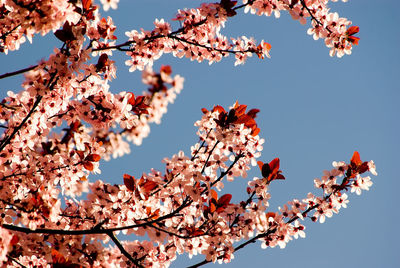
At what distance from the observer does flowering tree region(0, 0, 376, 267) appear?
3775 mm

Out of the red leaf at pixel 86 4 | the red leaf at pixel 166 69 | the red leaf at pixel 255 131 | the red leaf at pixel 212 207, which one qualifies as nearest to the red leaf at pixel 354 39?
the red leaf at pixel 255 131

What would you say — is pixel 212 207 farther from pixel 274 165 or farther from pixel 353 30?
pixel 353 30

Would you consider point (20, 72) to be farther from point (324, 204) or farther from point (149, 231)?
point (324, 204)

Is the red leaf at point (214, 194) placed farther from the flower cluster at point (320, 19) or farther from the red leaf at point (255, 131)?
the flower cluster at point (320, 19)

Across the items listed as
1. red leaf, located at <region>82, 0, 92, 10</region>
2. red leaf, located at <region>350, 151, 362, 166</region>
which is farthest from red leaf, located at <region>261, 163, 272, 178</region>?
red leaf, located at <region>82, 0, 92, 10</region>

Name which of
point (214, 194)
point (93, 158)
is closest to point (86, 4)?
point (93, 158)

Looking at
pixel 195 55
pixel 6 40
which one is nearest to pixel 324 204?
pixel 195 55

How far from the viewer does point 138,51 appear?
4.67m

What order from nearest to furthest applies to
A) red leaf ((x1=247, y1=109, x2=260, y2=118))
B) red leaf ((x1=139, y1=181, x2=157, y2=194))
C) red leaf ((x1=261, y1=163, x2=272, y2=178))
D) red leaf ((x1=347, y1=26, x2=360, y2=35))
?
red leaf ((x1=261, y1=163, x2=272, y2=178)) < red leaf ((x1=247, y1=109, x2=260, y2=118)) < red leaf ((x1=139, y1=181, x2=157, y2=194)) < red leaf ((x1=347, y1=26, x2=360, y2=35))

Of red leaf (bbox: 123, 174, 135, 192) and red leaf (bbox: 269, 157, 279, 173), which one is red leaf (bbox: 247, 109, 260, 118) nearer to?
red leaf (bbox: 269, 157, 279, 173)

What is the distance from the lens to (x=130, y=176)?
4.02m

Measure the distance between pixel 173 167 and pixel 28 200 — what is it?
1.61 metres

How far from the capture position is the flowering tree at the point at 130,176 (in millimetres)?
3775

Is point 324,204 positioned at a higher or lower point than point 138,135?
lower
